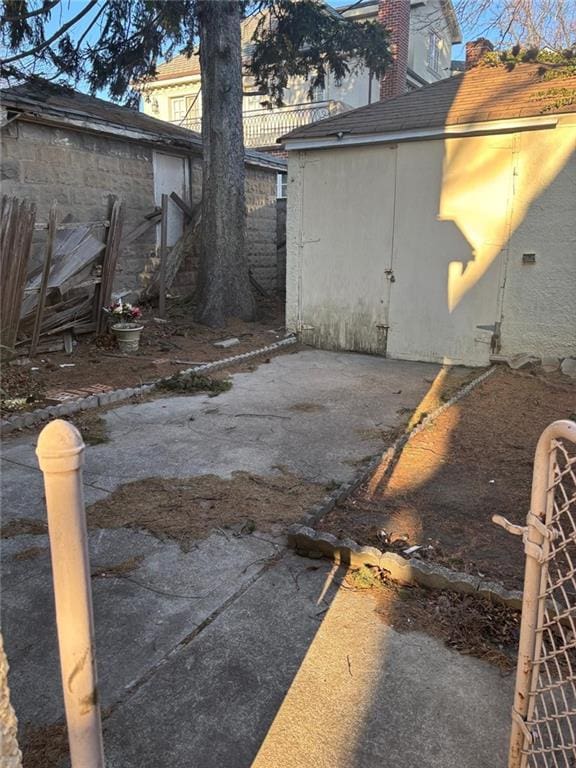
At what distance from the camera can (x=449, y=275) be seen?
820 centimetres

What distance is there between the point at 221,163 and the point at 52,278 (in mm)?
4145

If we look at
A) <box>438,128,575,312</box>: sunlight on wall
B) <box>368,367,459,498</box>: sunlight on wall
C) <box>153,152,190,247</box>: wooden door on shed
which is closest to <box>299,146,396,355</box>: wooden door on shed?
<box>438,128,575,312</box>: sunlight on wall

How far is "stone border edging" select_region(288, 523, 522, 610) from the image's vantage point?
2.70m

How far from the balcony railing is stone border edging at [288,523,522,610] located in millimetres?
19393

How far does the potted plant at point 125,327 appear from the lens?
26.6 ft

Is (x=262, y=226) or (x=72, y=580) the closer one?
(x=72, y=580)

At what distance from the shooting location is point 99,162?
9.64 metres

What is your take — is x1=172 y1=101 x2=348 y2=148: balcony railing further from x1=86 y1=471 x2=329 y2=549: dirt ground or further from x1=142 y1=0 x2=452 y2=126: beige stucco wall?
x1=86 y1=471 x2=329 y2=549: dirt ground

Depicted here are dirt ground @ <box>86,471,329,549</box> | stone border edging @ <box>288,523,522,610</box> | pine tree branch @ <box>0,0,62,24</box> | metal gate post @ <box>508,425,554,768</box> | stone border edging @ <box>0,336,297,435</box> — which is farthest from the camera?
pine tree branch @ <box>0,0,62,24</box>

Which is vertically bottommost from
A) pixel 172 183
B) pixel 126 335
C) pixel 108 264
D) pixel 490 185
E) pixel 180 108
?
pixel 126 335

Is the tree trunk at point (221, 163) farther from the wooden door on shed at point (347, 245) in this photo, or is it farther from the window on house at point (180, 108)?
the window on house at point (180, 108)

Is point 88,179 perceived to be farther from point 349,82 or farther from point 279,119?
point 349,82

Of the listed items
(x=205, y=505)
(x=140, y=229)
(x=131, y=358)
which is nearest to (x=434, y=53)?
(x=140, y=229)

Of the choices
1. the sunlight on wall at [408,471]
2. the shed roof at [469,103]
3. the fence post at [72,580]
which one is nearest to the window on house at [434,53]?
the shed roof at [469,103]
